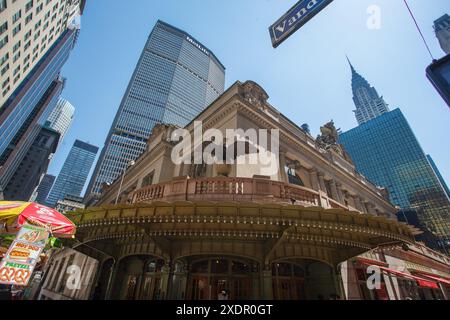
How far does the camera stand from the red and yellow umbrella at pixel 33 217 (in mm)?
5715

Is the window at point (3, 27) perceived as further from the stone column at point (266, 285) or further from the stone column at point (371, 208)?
the stone column at point (371, 208)

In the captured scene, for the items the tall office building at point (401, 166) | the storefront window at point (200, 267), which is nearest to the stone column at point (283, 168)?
the storefront window at point (200, 267)

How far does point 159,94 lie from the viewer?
115438mm

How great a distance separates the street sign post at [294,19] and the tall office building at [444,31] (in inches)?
5524

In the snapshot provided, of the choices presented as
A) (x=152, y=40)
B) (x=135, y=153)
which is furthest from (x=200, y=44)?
(x=135, y=153)

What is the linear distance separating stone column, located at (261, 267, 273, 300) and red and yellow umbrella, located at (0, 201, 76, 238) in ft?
23.3

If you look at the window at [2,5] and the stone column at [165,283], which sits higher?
the window at [2,5]

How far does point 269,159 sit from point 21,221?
36.3ft

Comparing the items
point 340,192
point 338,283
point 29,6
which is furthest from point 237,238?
point 29,6

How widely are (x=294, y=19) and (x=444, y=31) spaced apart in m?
152

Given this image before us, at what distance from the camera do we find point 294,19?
4773mm

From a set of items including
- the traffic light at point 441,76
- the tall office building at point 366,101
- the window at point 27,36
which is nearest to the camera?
the traffic light at point 441,76
